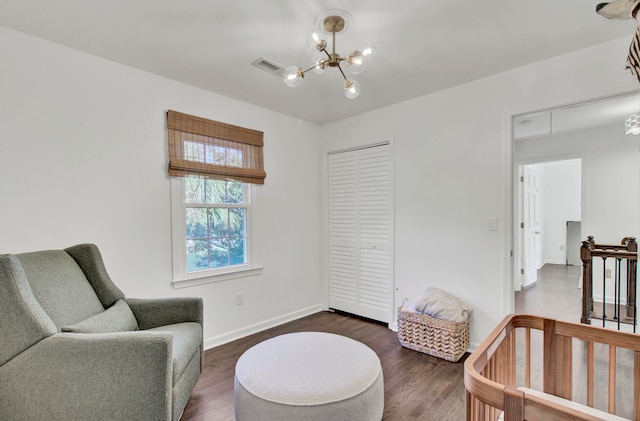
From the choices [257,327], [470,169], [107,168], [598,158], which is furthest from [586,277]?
[107,168]

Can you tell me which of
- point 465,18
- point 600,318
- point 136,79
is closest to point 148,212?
point 136,79

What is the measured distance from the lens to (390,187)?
325 centimetres

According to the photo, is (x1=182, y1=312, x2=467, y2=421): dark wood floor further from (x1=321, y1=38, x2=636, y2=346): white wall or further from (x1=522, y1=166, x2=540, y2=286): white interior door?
(x1=522, y1=166, x2=540, y2=286): white interior door

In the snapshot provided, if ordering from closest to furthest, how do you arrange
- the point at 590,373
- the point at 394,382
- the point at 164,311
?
1. the point at 590,373
2. the point at 164,311
3. the point at 394,382

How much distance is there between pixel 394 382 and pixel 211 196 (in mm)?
2227

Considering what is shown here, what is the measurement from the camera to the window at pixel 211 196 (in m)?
2.63

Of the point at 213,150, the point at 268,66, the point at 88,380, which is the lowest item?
the point at 88,380

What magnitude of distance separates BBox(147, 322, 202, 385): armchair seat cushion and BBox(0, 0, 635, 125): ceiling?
5.95ft

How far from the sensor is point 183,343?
5.78 feet

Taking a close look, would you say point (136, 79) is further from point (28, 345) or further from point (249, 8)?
point (28, 345)

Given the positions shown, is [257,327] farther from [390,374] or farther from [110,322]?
[110,322]

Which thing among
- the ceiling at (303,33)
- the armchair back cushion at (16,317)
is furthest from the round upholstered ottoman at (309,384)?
the ceiling at (303,33)

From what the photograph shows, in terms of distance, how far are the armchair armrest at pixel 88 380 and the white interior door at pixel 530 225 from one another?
211 inches

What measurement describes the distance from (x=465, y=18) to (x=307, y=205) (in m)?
2.47
